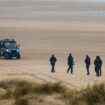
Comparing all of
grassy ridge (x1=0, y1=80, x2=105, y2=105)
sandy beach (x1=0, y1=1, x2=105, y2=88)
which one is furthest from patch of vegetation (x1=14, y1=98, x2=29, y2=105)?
sandy beach (x1=0, y1=1, x2=105, y2=88)

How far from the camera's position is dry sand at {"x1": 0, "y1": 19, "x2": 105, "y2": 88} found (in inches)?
988

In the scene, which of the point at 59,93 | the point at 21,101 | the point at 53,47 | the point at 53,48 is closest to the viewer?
the point at 21,101

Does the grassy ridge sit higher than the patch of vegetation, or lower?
higher

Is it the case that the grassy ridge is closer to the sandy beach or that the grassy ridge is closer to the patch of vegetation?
the patch of vegetation

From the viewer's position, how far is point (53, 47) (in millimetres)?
44656

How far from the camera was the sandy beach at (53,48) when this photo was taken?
25.1m

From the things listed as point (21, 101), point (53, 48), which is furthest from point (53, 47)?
point (21, 101)

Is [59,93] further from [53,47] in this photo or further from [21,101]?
[53,47]

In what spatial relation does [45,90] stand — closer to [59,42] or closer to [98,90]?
[98,90]

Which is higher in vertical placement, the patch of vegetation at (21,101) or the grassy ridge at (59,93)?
the grassy ridge at (59,93)

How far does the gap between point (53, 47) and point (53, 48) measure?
2.47 feet

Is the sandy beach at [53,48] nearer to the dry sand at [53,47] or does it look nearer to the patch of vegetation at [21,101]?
the dry sand at [53,47]

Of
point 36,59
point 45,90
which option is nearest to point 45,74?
point 36,59

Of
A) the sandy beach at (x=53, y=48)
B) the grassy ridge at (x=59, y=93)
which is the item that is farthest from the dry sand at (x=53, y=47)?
the grassy ridge at (x=59, y=93)
